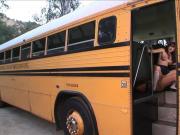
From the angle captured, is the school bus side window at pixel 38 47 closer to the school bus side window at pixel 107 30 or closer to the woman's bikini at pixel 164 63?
the school bus side window at pixel 107 30

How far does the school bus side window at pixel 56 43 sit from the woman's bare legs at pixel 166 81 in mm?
1892

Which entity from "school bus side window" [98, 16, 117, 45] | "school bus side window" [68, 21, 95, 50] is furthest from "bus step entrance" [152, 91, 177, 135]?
"school bus side window" [68, 21, 95, 50]

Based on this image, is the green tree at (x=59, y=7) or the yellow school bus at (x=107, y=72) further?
the green tree at (x=59, y=7)

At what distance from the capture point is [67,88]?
5.51 m

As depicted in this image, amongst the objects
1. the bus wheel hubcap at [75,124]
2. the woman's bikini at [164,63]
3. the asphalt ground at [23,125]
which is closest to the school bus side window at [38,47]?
the asphalt ground at [23,125]

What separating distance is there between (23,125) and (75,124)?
306 cm

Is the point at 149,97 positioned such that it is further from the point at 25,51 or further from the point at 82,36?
the point at 25,51

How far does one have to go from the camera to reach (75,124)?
526cm

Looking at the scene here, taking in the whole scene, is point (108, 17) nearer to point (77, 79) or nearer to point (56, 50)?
point (77, 79)

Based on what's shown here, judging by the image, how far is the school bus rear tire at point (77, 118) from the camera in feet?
16.1

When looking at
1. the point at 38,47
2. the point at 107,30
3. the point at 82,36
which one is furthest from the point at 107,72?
the point at 38,47

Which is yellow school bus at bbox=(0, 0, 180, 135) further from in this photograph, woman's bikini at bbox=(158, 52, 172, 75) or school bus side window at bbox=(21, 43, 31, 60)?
school bus side window at bbox=(21, 43, 31, 60)

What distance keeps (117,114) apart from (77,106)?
3.80 feet

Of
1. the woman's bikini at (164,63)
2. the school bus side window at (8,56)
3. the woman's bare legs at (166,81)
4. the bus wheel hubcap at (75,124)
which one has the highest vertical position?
the school bus side window at (8,56)
